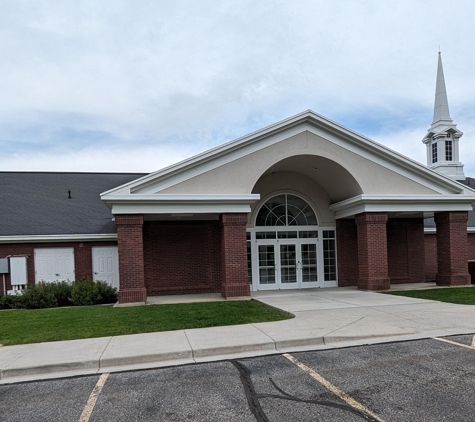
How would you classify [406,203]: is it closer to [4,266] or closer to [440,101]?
[4,266]

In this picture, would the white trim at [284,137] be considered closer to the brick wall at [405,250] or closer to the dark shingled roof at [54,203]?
the brick wall at [405,250]

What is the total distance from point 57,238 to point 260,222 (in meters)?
8.39

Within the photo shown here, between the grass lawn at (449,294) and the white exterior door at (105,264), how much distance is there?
11.0 metres

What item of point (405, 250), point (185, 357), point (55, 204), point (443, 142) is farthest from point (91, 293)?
point (443, 142)

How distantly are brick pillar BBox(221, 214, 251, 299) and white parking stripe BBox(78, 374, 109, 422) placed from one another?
8271mm

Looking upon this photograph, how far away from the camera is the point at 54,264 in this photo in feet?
55.8

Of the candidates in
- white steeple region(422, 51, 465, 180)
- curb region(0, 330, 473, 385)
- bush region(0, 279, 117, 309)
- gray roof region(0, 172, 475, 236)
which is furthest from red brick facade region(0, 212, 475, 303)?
white steeple region(422, 51, 465, 180)

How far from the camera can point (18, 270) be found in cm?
1648

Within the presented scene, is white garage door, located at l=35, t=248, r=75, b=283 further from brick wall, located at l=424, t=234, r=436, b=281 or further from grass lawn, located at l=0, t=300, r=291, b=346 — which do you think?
brick wall, located at l=424, t=234, r=436, b=281

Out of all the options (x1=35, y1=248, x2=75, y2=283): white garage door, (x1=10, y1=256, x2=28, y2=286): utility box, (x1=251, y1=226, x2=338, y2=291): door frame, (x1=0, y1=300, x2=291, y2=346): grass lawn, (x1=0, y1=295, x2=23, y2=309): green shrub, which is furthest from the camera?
(x1=251, y1=226, x2=338, y2=291): door frame

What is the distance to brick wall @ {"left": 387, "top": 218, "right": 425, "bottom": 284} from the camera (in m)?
19.1

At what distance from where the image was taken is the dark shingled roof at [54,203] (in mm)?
17375

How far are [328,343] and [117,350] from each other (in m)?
3.96

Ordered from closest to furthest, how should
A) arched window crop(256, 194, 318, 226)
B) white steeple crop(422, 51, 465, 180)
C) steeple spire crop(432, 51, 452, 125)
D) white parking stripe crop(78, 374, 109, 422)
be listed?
white parking stripe crop(78, 374, 109, 422)
arched window crop(256, 194, 318, 226)
white steeple crop(422, 51, 465, 180)
steeple spire crop(432, 51, 452, 125)
